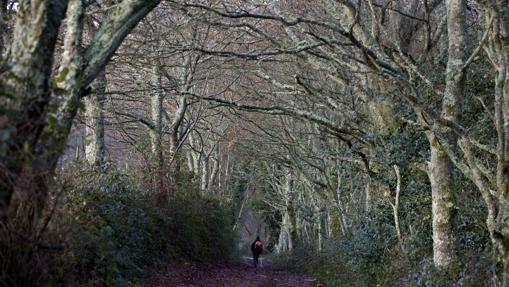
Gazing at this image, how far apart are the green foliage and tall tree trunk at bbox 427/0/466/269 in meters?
5.71

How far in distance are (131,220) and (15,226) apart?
8.88m

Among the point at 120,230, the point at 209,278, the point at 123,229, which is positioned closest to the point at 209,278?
the point at 209,278

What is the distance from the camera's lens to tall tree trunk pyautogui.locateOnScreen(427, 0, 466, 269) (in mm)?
11867

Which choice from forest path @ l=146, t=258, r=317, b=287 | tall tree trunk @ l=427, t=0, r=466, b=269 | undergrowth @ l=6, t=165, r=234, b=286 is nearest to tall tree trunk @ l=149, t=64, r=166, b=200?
undergrowth @ l=6, t=165, r=234, b=286

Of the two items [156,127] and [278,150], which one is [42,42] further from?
[278,150]

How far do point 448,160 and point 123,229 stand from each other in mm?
6682

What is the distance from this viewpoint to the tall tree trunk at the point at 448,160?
11.9 metres

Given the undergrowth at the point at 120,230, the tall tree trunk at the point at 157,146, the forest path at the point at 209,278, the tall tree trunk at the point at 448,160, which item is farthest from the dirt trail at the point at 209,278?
the tall tree trunk at the point at 448,160

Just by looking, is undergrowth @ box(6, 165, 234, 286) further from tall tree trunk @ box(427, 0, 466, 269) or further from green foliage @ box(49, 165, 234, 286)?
tall tree trunk @ box(427, 0, 466, 269)

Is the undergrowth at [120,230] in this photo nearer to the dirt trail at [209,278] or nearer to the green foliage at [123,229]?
the green foliage at [123,229]

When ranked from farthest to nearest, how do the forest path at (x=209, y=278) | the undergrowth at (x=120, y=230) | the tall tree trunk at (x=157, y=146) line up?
1. the tall tree trunk at (x=157, y=146)
2. the forest path at (x=209, y=278)
3. the undergrowth at (x=120, y=230)

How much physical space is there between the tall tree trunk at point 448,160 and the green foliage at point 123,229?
5.71 meters

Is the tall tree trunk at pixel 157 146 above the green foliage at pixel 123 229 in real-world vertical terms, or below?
above

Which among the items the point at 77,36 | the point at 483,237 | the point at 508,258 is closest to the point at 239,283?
the point at 483,237
